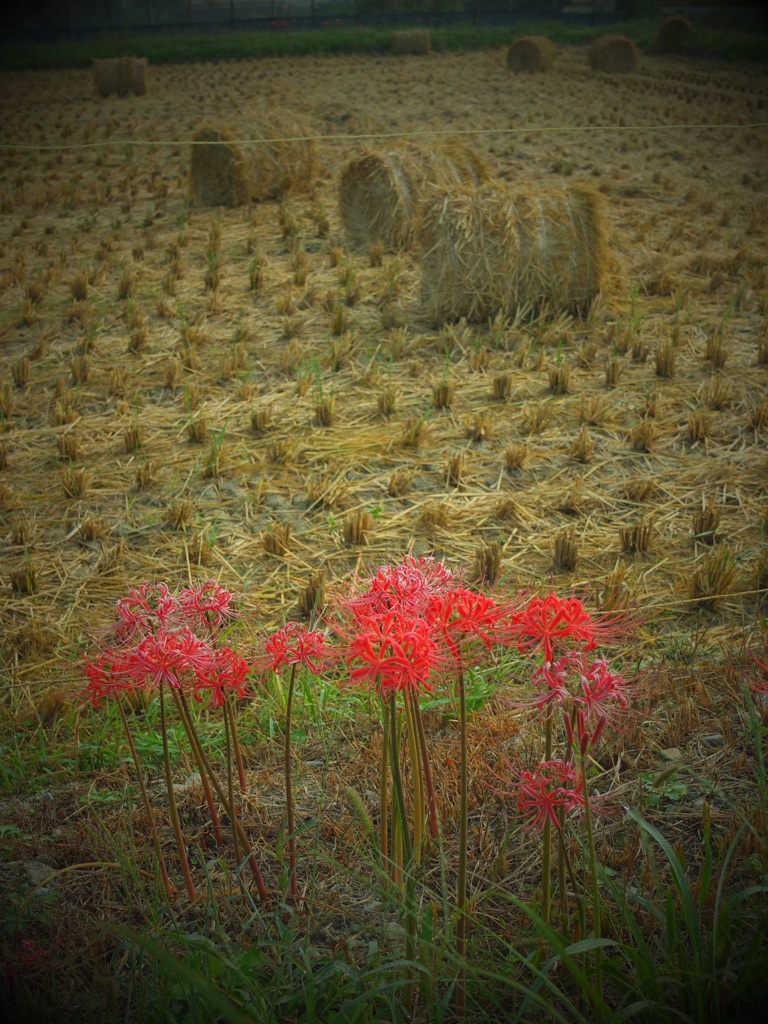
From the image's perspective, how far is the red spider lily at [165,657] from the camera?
4.34 feet

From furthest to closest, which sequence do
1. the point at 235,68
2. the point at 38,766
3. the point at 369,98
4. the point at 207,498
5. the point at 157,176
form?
the point at 235,68 → the point at 369,98 → the point at 157,176 → the point at 207,498 → the point at 38,766

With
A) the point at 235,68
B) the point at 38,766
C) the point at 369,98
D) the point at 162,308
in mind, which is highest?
the point at 235,68

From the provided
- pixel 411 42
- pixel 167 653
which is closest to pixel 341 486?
pixel 167 653

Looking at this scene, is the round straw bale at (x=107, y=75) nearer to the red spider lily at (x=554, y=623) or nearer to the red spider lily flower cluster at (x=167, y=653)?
the red spider lily flower cluster at (x=167, y=653)

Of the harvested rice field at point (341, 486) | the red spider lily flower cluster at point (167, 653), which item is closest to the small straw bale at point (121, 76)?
the harvested rice field at point (341, 486)

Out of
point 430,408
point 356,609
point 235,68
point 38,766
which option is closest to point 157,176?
point 430,408

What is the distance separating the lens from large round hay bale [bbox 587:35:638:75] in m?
18.1

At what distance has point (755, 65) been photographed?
51.9ft

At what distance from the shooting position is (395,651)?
1182mm

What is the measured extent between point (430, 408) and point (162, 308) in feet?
7.30

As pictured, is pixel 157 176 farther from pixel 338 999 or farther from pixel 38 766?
pixel 338 999

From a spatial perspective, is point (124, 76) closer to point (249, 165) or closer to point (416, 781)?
point (249, 165)

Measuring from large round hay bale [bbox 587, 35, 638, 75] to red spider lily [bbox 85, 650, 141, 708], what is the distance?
1944 centimetres

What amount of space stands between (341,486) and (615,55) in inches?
700
